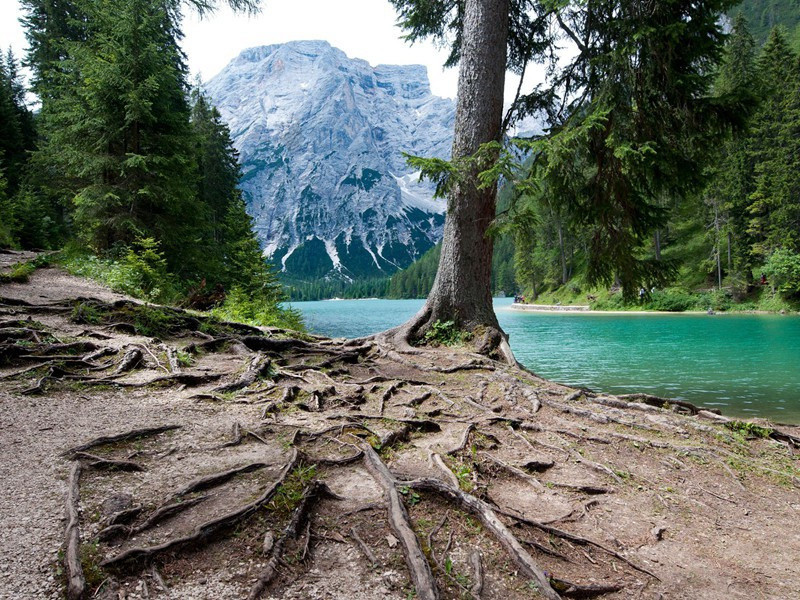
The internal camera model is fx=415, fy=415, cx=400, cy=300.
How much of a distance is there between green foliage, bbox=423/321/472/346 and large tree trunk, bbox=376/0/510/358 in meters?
0.13

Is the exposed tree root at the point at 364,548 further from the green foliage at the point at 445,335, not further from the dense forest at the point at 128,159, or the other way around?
the dense forest at the point at 128,159

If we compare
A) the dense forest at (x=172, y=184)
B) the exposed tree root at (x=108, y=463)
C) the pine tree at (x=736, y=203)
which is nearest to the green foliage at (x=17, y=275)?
the dense forest at (x=172, y=184)

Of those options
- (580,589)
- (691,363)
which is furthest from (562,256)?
(580,589)

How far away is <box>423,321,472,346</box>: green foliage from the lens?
9023 millimetres

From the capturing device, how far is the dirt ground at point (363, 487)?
2477 millimetres

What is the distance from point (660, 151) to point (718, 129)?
1286 mm

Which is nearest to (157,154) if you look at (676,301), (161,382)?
(161,382)

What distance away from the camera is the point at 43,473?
3.15 meters

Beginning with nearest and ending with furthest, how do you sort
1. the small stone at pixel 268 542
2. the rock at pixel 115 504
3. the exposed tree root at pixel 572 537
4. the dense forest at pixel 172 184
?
the small stone at pixel 268 542, the rock at pixel 115 504, the exposed tree root at pixel 572 537, the dense forest at pixel 172 184

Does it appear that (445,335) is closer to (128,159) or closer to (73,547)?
(73,547)

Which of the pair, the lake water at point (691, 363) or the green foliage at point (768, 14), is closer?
the lake water at point (691, 363)

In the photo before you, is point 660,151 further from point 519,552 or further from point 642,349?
point 642,349

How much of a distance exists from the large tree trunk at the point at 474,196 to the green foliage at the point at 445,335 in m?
Answer: 0.13

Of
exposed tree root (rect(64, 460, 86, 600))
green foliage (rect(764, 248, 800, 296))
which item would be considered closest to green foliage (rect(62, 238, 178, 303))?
exposed tree root (rect(64, 460, 86, 600))
